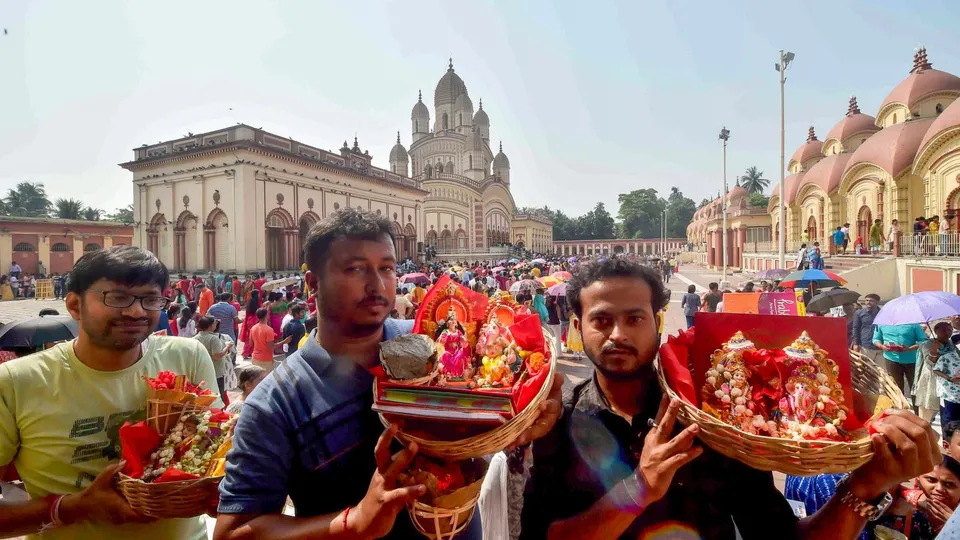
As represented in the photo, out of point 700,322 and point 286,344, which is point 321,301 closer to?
point 700,322

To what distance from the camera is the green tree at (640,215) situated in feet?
260

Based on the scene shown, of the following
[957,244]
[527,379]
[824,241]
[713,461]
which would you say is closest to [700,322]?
[713,461]

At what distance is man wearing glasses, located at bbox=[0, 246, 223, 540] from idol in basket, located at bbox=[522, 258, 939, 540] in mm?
1664

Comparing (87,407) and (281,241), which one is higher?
(281,241)

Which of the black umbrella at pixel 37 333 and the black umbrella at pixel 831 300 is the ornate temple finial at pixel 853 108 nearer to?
the black umbrella at pixel 831 300

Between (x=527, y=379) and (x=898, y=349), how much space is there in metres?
6.32

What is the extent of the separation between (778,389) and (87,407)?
2746 mm

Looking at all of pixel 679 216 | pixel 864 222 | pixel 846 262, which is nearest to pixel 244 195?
pixel 846 262

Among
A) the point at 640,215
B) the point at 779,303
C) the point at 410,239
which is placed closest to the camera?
the point at 779,303

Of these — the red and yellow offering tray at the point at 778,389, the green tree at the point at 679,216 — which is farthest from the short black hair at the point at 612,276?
the green tree at the point at 679,216

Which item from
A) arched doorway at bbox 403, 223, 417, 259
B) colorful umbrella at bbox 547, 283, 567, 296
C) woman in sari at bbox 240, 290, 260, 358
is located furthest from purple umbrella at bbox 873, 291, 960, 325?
arched doorway at bbox 403, 223, 417, 259

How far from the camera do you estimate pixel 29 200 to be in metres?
51.2

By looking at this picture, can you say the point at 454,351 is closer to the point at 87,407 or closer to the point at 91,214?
the point at 87,407

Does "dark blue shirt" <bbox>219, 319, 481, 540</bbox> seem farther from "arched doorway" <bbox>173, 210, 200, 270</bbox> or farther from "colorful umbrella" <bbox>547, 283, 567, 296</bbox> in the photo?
"arched doorway" <bbox>173, 210, 200, 270</bbox>
